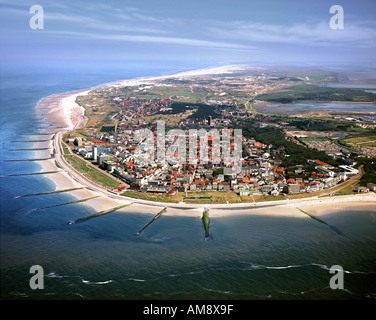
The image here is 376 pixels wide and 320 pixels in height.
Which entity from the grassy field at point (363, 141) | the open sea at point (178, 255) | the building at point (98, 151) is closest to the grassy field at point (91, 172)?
the building at point (98, 151)

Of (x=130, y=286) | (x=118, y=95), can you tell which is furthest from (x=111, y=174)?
(x=118, y=95)

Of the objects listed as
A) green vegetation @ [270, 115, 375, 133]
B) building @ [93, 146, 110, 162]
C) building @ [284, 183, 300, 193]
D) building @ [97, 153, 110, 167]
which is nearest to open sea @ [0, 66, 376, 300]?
building @ [284, 183, 300, 193]

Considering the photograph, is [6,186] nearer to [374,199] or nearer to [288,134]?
[374,199]

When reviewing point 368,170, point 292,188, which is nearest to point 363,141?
point 368,170

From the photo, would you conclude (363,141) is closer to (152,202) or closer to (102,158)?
(152,202)

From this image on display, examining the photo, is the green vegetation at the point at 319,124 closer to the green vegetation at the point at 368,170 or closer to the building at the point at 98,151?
the green vegetation at the point at 368,170

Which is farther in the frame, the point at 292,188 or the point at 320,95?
the point at 320,95
